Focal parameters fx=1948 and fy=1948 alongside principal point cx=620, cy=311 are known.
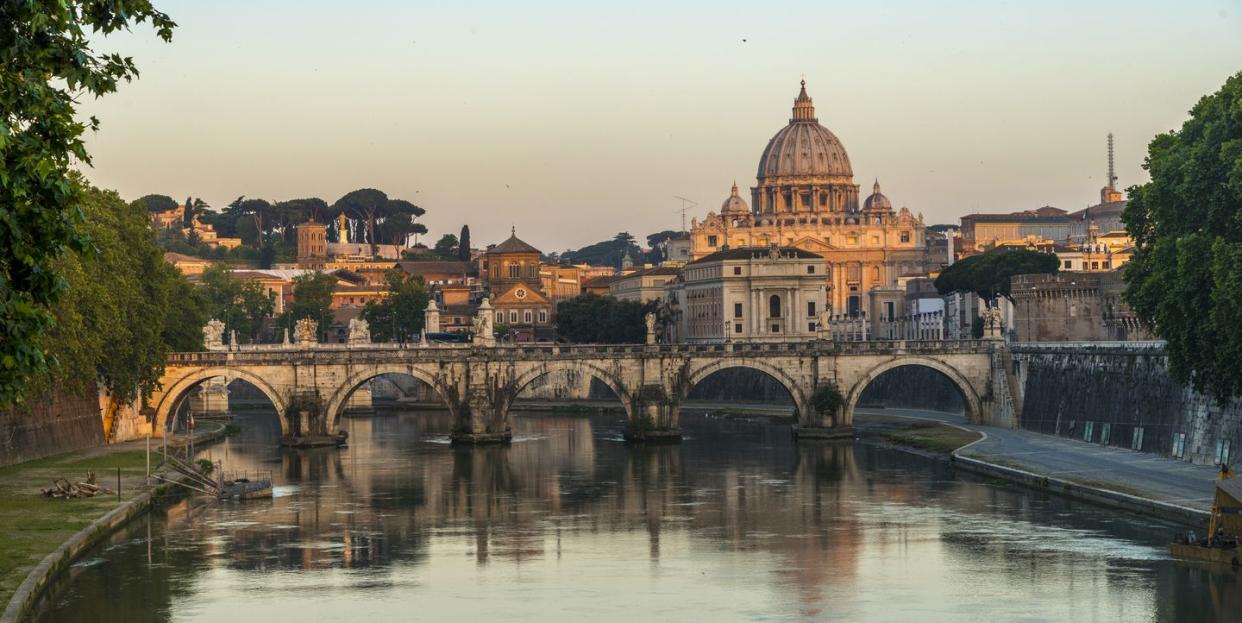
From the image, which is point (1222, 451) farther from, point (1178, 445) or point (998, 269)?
point (998, 269)

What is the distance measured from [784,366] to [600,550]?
43.5 m

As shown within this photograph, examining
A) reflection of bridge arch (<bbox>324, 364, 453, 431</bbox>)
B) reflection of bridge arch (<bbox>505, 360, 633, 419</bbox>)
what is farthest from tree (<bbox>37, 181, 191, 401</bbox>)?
reflection of bridge arch (<bbox>505, 360, 633, 419</bbox>)

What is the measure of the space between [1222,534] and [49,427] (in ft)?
154

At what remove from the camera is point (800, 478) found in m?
78.0

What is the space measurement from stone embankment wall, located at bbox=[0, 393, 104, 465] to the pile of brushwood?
3763 millimetres

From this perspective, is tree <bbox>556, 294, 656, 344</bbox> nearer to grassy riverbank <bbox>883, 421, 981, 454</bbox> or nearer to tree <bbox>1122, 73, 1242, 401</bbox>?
grassy riverbank <bbox>883, 421, 981, 454</bbox>

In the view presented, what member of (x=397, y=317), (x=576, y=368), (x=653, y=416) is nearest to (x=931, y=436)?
(x=653, y=416)

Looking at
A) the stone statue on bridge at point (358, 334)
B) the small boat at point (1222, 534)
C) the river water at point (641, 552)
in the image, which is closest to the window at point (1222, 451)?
the river water at point (641, 552)

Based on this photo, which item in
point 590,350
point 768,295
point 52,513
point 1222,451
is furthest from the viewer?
point 768,295

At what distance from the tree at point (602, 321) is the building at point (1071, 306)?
6070 cm

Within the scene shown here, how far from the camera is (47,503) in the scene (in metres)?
60.4

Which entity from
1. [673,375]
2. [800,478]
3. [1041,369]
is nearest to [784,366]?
[673,375]

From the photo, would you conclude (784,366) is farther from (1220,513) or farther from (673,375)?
(1220,513)

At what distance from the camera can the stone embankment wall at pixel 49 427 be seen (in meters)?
71.0
